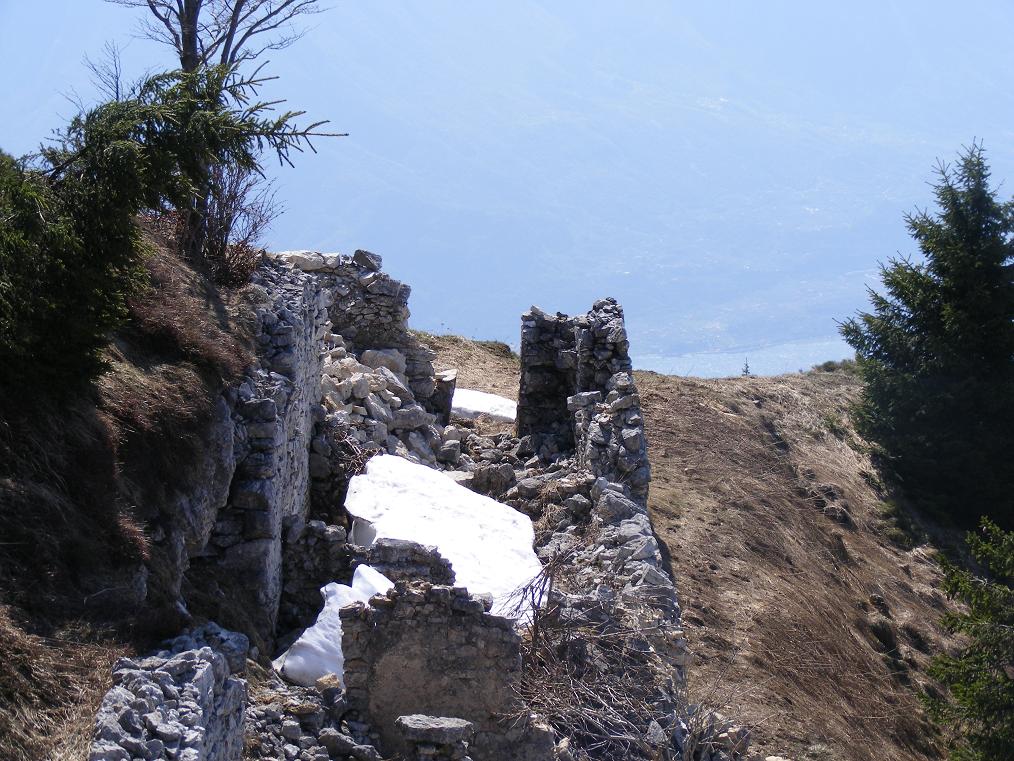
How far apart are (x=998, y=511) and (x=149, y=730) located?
18497mm

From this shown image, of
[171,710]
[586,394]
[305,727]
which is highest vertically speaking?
[586,394]

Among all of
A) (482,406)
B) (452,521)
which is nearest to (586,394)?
(452,521)

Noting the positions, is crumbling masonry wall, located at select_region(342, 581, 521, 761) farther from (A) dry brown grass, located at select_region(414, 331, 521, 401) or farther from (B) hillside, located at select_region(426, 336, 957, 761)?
(A) dry brown grass, located at select_region(414, 331, 521, 401)

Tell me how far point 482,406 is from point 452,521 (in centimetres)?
694

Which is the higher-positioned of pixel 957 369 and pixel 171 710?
pixel 957 369

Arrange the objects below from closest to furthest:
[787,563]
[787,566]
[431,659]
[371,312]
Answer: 1. [431,659]
2. [787,566]
3. [787,563]
4. [371,312]

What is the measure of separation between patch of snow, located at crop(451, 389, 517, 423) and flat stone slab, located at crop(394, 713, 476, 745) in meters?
10.2

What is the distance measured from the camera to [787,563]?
1558cm

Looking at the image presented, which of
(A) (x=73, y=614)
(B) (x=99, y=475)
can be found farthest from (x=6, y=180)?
(A) (x=73, y=614)

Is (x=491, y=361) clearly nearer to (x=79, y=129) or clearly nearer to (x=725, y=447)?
(x=725, y=447)

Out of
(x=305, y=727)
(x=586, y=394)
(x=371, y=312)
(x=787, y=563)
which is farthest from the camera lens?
(x=371, y=312)

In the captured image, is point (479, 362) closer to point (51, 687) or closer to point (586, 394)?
point (586, 394)

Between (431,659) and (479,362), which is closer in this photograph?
(431,659)

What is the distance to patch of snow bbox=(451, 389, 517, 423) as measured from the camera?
17.4 meters
